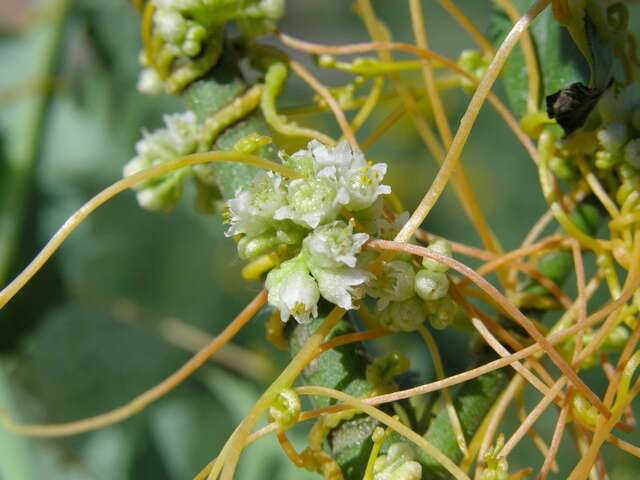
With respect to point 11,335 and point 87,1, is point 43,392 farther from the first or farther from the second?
point 87,1

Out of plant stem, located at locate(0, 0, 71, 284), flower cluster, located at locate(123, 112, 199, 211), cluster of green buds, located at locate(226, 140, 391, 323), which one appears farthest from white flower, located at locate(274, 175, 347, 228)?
plant stem, located at locate(0, 0, 71, 284)

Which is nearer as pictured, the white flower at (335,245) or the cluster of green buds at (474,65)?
the white flower at (335,245)

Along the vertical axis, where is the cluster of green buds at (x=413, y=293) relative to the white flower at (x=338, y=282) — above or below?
below

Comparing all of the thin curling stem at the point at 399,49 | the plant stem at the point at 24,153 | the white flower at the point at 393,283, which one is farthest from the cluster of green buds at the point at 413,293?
the plant stem at the point at 24,153

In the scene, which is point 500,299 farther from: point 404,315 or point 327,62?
point 327,62

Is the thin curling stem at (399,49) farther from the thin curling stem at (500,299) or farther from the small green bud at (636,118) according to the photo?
the thin curling stem at (500,299)

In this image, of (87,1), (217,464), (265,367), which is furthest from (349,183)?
(87,1)

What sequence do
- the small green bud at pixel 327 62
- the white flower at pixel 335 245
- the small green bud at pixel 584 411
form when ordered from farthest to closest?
the small green bud at pixel 327 62 < the small green bud at pixel 584 411 < the white flower at pixel 335 245

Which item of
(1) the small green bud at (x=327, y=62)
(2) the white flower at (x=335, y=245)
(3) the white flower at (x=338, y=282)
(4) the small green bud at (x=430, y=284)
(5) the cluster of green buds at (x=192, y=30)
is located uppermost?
(5) the cluster of green buds at (x=192, y=30)
